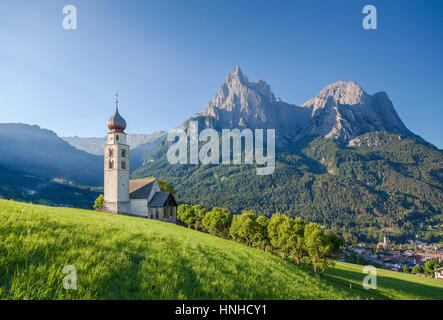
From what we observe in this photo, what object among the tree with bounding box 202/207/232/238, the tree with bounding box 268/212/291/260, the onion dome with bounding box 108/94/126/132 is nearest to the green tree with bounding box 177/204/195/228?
the tree with bounding box 202/207/232/238

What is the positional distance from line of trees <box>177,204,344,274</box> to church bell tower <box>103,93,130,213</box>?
75.5ft

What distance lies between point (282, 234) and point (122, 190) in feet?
119

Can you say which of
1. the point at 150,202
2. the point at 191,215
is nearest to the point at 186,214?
the point at 191,215

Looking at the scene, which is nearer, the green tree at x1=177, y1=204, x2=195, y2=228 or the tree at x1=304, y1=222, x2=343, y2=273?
the tree at x1=304, y1=222, x2=343, y2=273

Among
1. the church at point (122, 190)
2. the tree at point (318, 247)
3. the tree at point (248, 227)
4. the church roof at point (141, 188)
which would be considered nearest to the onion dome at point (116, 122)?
the church at point (122, 190)

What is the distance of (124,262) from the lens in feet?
20.5

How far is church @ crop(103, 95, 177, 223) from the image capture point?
167ft

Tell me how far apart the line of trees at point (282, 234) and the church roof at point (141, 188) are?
18280 mm

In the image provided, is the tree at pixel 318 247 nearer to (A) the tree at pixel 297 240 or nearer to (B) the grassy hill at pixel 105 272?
(A) the tree at pixel 297 240

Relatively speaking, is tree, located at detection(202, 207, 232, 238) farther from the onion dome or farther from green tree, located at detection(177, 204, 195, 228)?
the onion dome

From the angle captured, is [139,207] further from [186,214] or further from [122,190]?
[186,214]

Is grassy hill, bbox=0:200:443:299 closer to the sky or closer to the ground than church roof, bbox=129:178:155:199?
closer to the sky
